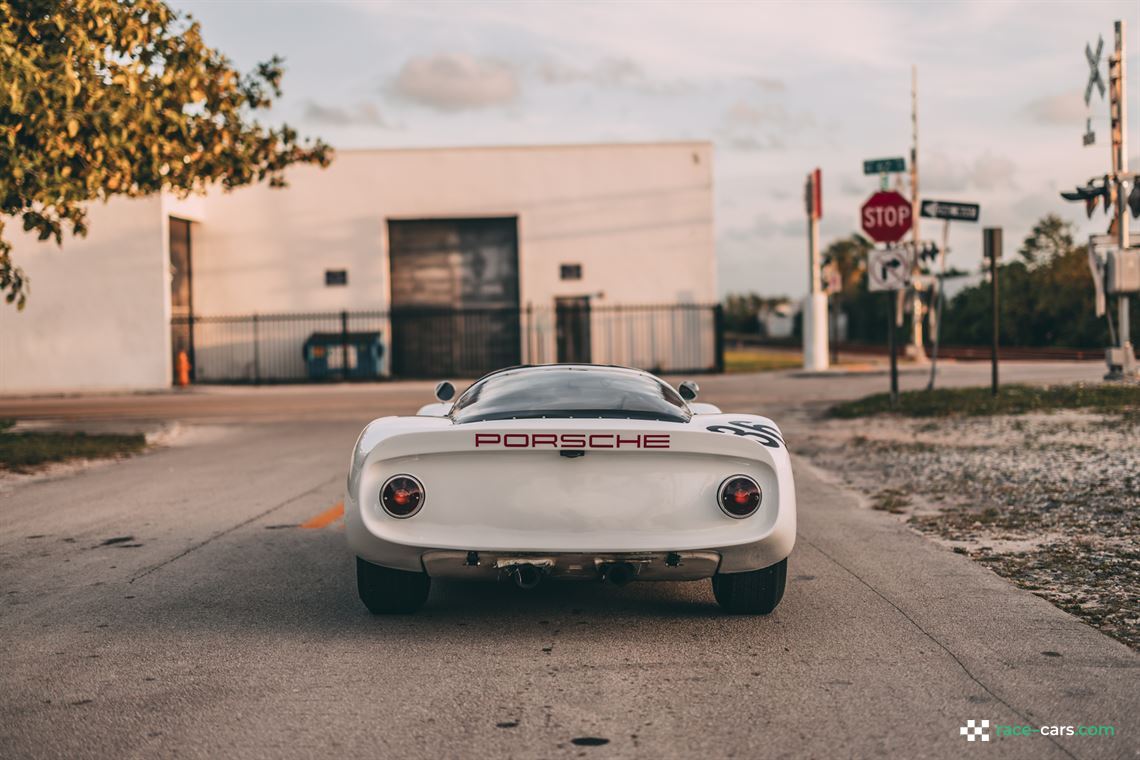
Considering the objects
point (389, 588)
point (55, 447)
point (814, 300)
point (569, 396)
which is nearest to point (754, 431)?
point (569, 396)

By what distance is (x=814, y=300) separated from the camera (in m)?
33.1

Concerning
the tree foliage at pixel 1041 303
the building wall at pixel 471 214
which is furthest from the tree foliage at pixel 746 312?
the building wall at pixel 471 214

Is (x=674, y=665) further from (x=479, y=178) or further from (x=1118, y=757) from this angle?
(x=479, y=178)

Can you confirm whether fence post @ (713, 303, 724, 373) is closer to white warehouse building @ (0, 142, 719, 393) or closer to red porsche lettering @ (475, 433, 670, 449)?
white warehouse building @ (0, 142, 719, 393)

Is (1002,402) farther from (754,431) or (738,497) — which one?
(738,497)

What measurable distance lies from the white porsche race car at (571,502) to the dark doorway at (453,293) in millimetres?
29958

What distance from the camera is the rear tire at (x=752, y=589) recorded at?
5570 mm

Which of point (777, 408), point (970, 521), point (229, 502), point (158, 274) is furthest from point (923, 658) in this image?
point (158, 274)

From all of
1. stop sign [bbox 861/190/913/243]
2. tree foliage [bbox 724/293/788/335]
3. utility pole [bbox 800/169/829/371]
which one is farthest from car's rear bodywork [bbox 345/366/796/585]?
tree foliage [bbox 724/293/788/335]

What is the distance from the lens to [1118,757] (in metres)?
3.73

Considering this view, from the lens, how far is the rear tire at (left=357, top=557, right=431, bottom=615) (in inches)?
219

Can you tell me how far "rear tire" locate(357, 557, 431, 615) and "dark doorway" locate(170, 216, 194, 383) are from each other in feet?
96.3

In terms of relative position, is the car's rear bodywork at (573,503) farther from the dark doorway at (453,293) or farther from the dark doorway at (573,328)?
the dark doorway at (453,293)

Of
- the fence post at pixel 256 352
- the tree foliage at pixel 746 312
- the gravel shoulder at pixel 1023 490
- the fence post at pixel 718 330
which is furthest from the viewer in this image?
the tree foliage at pixel 746 312
